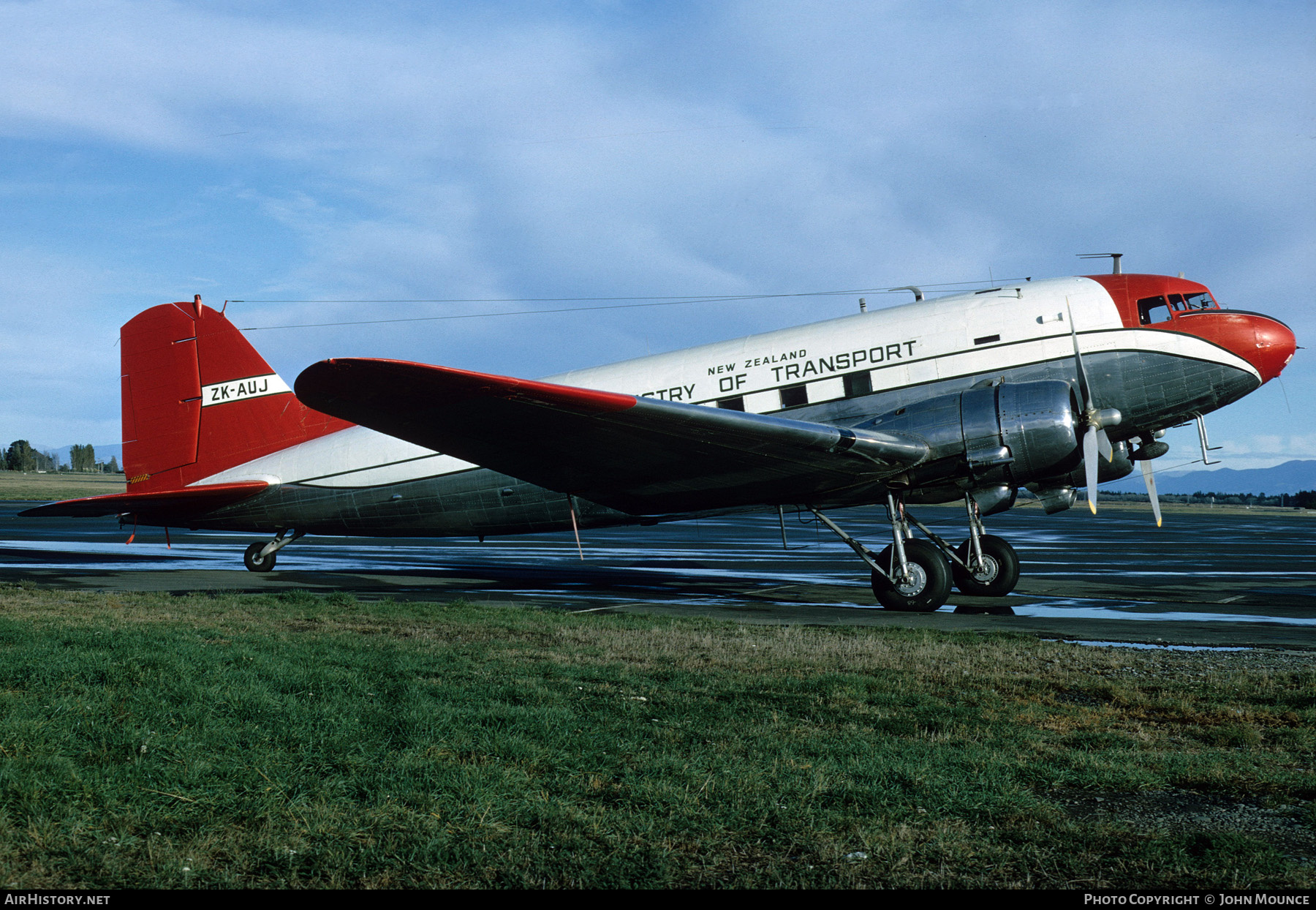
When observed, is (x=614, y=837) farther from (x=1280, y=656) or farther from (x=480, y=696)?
(x=1280, y=656)

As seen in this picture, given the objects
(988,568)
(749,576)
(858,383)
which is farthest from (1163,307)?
(749,576)

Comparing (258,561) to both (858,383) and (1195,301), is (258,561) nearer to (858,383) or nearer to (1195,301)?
(858,383)

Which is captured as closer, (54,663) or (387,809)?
Answer: (387,809)

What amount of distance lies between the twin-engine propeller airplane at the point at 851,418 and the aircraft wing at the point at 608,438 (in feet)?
0.13

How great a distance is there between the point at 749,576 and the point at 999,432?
793cm

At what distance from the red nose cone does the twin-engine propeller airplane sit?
0.03m

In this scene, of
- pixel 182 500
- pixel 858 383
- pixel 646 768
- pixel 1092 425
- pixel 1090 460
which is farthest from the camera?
pixel 182 500

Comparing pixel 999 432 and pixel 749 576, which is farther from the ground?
pixel 999 432

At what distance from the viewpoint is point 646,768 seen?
5039 millimetres

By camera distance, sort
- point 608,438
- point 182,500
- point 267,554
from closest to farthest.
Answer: point 608,438, point 182,500, point 267,554

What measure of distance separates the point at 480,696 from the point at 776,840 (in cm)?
349

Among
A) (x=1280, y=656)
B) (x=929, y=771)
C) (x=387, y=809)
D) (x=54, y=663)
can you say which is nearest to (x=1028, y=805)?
(x=929, y=771)

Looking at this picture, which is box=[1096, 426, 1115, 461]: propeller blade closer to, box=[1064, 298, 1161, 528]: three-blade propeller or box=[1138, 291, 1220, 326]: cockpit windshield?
box=[1064, 298, 1161, 528]: three-blade propeller

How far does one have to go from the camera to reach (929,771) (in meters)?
5.04
